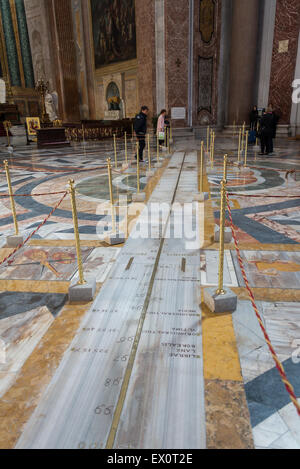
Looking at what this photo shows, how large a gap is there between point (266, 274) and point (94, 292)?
1715 mm

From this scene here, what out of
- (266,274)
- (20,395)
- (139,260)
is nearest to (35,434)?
(20,395)

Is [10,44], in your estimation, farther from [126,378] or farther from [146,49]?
[126,378]

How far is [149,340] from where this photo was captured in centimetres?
245

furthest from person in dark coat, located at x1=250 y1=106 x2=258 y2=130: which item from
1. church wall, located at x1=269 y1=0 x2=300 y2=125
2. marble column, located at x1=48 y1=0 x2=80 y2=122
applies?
marble column, located at x1=48 y1=0 x2=80 y2=122

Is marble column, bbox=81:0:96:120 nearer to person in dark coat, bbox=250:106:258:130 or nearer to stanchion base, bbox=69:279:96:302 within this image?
person in dark coat, bbox=250:106:258:130

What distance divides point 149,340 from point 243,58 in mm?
19340

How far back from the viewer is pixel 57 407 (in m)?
1.93

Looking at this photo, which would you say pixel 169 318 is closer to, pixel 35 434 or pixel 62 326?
pixel 62 326

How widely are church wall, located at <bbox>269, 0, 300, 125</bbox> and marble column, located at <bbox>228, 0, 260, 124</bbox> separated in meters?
1.13

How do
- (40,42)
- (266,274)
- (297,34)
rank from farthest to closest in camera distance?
1. (40,42)
2. (297,34)
3. (266,274)

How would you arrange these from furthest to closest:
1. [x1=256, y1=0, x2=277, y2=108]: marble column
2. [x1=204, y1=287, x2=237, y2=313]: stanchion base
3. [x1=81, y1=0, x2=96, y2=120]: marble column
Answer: [x1=81, y1=0, x2=96, y2=120]: marble column < [x1=256, y1=0, x2=277, y2=108]: marble column < [x1=204, y1=287, x2=237, y2=313]: stanchion base

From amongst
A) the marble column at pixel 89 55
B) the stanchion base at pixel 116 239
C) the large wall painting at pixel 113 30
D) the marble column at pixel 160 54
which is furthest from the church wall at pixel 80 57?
the stanchion base at pixel 116 239

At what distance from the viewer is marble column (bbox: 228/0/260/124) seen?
17391mm

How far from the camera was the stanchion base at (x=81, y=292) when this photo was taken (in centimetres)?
299
